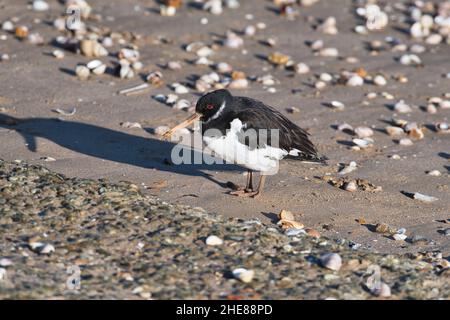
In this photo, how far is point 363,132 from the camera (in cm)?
900

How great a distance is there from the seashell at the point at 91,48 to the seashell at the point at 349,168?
3.77 meters

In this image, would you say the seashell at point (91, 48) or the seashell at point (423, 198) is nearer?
the seashell at point (423, 198)

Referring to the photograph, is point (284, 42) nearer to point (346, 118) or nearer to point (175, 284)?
point (346, 118)

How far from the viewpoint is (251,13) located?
1223cm

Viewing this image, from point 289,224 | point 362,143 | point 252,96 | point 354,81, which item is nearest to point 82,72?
point 252,96

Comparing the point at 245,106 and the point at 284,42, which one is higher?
the point at 245,106

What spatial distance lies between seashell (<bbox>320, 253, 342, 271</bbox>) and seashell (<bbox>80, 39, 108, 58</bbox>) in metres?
5.39

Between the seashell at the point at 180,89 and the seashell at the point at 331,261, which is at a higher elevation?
the seashell at the point at 331,261

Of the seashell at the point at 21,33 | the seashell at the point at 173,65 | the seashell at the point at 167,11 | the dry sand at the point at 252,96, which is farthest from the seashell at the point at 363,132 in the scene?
the seashell at the point at 21,33

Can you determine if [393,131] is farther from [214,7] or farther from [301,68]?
[214,7]

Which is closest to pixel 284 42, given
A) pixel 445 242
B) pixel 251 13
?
pixel 251 13

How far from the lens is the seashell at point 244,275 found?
5.62m

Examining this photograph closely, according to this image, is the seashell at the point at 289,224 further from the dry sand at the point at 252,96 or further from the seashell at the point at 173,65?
the seashell at the point at 173,65

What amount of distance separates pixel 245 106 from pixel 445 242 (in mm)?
2075
